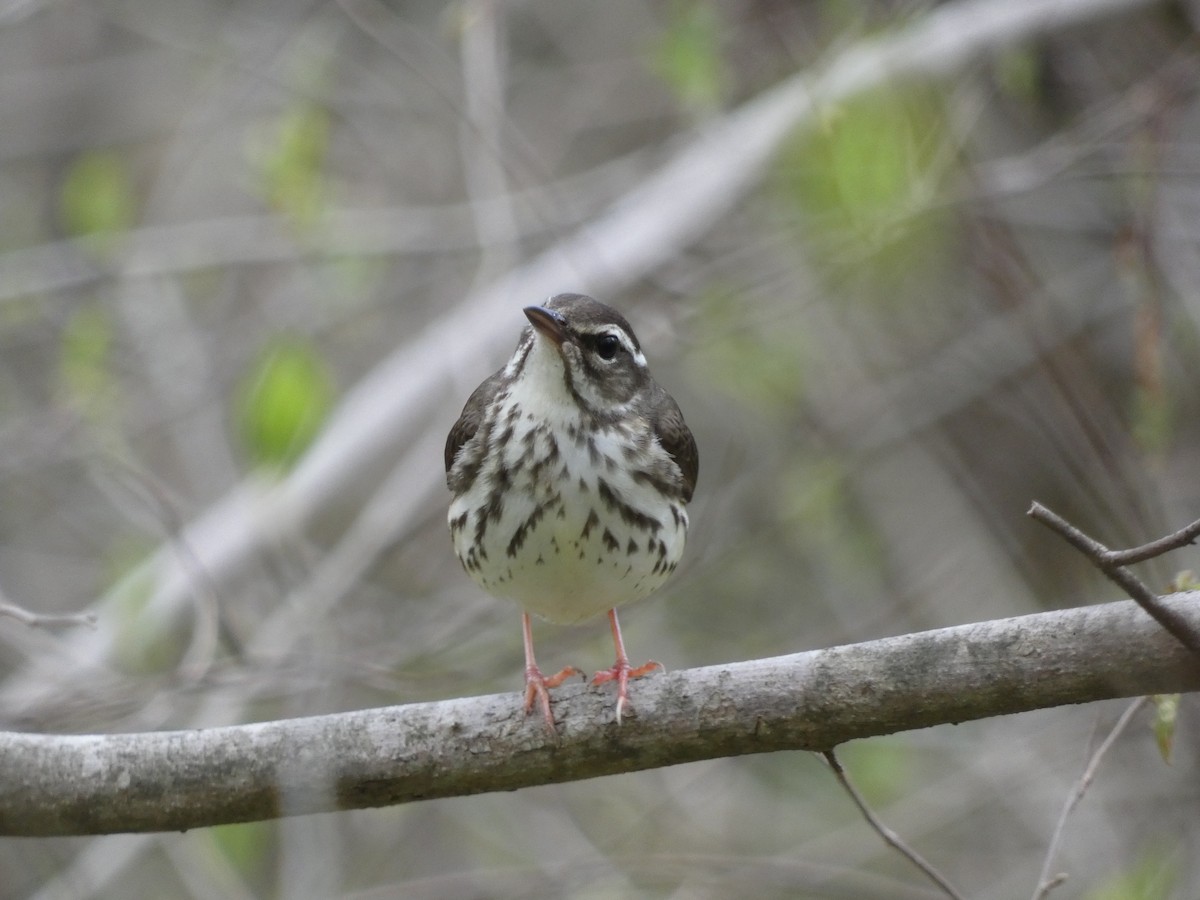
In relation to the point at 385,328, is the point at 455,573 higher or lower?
lower

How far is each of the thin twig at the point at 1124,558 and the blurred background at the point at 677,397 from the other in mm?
2384


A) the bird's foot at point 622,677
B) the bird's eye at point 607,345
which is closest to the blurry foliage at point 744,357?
the bird's eye at point 607,345

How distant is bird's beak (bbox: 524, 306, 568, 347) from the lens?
13.7 feet

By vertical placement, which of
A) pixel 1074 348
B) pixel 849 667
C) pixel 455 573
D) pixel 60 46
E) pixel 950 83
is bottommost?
pixel 849 667

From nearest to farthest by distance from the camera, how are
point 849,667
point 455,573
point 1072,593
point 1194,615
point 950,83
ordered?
point 1194,615 < point 849,667 < point 1072,593 < point 950,83 < point 455,573

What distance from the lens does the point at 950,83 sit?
7539mm

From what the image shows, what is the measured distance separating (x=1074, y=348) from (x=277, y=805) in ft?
13.5

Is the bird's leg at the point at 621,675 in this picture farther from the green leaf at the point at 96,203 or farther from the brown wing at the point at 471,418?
the green leaf at the point at 96,203

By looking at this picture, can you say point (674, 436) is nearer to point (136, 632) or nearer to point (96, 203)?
point (136, 632)

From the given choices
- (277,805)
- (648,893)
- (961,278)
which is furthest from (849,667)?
(961,278)

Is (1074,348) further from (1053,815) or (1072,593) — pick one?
(1053,815)

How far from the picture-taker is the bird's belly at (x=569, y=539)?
13.6 feet

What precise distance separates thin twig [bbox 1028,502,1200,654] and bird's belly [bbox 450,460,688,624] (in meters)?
1.73

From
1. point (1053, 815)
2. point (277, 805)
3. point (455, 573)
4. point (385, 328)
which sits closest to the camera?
point (277, 805)
